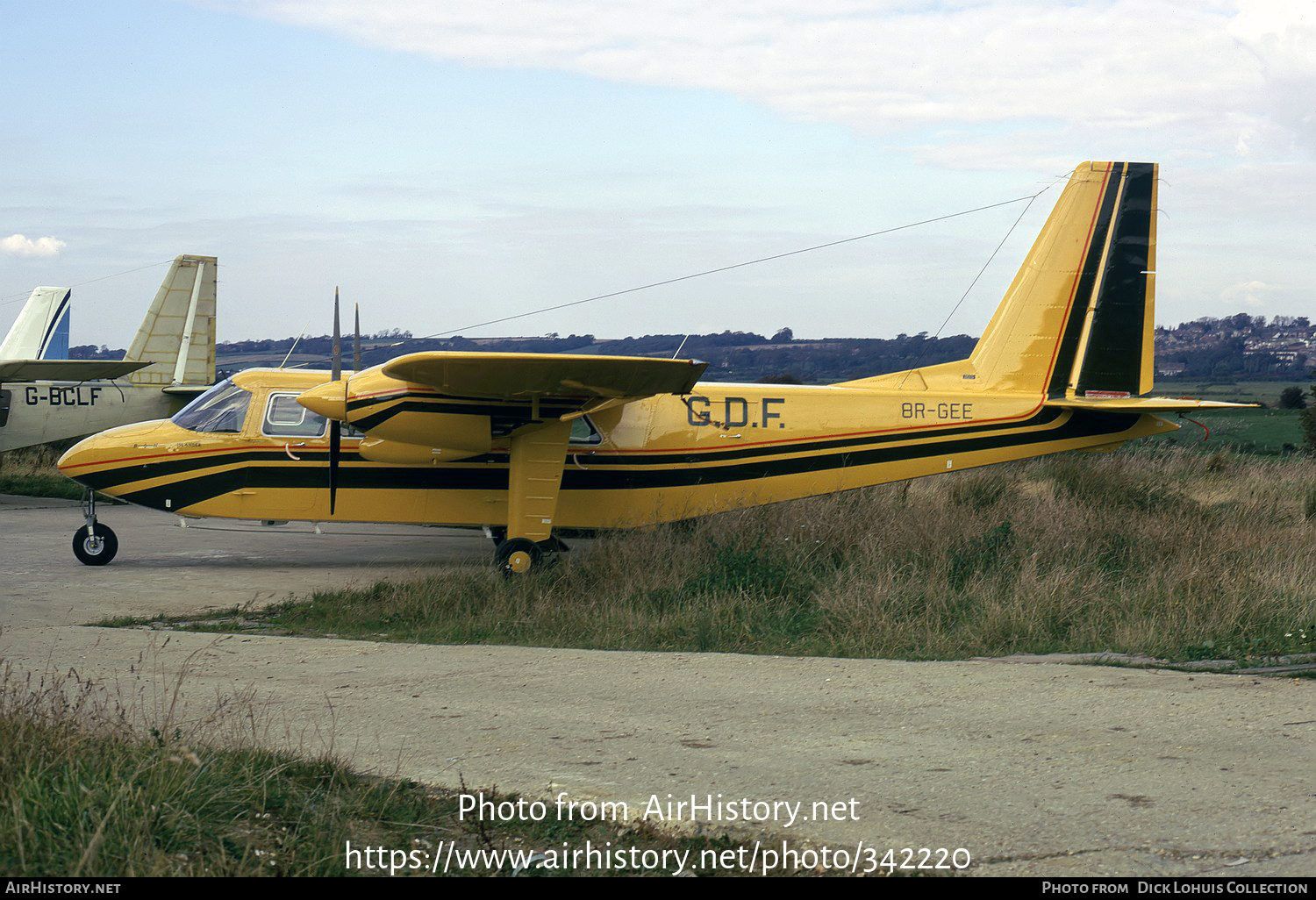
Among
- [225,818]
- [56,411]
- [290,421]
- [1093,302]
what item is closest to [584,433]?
[290,421]

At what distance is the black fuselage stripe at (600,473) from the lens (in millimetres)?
13734

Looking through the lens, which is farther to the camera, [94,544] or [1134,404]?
[94,544]

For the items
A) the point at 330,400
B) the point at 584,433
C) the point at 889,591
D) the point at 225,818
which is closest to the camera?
the point at 225,818

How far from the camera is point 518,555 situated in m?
12.7

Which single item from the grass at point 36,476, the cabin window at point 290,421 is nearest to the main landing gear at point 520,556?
the cabin window at point 290,421

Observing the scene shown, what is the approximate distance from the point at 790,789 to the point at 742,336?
38.7 metres

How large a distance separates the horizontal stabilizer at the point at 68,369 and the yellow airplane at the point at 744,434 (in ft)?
20.3

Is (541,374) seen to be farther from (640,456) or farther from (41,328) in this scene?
(41,328)

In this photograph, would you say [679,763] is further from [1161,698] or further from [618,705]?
[1161,698]

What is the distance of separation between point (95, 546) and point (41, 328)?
19.7 meters

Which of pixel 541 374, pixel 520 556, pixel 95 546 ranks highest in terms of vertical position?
pixel 541 374

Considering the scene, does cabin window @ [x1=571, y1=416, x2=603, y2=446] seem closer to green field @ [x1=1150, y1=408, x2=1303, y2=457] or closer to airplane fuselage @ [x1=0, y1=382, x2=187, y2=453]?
green field @ [x1=1150, y1=408, x2=1303, y2=457]

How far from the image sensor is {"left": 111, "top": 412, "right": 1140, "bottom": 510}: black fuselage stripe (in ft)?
45.1

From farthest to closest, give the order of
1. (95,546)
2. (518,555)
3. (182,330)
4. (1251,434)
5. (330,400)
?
1. (1251,434)
2. (182,330)
3. (95,546)
4. (518,555)
5. (330,400)
